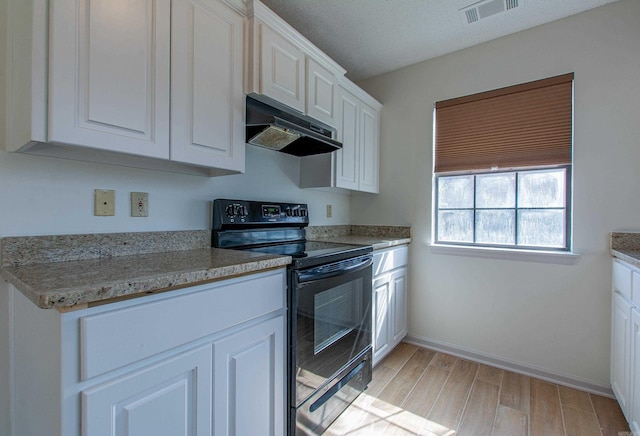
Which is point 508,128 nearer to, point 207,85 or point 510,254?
point 510,254

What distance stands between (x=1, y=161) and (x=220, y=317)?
0.97 metres

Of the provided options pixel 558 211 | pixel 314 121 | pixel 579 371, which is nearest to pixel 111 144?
pixel 314 121

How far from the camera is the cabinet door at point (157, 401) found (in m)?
0.77

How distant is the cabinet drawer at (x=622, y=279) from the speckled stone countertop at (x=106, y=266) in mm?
1793

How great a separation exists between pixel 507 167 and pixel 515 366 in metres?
1.50

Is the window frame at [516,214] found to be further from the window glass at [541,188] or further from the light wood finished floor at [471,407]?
the light wood finished floor at [471,407]

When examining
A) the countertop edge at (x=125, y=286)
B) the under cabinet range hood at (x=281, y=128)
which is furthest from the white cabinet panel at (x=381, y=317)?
the countertop edge at (x=125, y=286)

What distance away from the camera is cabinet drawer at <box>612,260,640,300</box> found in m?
1.53

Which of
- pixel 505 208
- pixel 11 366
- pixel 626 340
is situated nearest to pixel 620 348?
pixel 626 340

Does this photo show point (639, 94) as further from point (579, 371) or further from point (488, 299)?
point (579, 371)

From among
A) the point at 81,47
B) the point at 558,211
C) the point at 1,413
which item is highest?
the point at 81,47

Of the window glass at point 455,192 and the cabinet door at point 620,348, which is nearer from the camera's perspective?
the cabinet door at point 620,348

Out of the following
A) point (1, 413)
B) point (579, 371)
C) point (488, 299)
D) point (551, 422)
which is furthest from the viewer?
point (488, 299)

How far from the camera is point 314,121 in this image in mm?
1917
